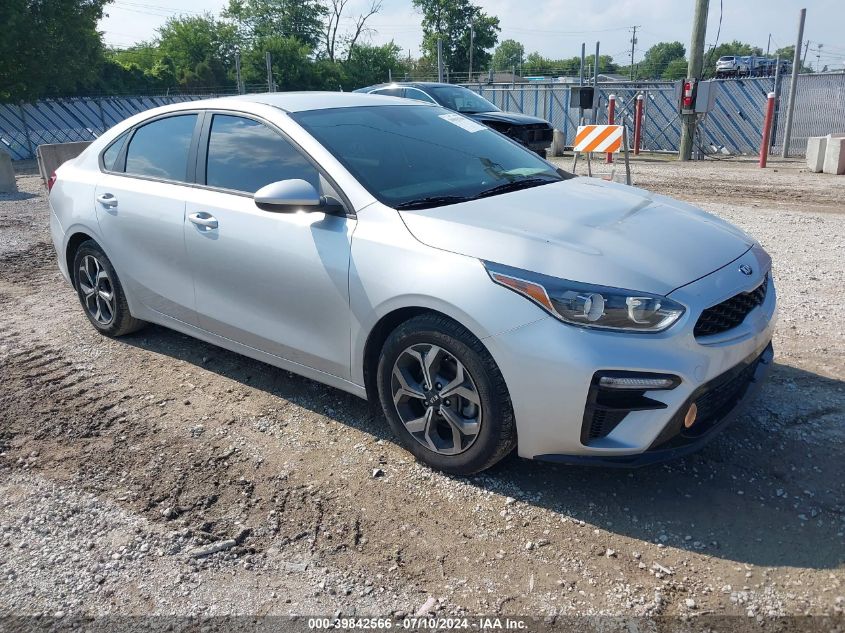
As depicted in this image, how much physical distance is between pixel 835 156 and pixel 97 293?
13.6 m

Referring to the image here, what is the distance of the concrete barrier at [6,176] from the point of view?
1401 centimetres

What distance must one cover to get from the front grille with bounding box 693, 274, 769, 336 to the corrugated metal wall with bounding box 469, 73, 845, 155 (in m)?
16.1

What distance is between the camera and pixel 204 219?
4023 mm

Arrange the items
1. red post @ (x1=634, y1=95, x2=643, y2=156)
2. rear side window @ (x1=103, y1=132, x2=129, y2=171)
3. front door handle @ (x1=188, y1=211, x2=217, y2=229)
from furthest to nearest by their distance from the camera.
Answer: red post @ (x1=634, y1=95, x2=643, y2=156) < rear side window @ (x1=103, y1=132, x2=129, y2=171) < front door handle @ (x1=188, y1=211, x2=217, y2=229)

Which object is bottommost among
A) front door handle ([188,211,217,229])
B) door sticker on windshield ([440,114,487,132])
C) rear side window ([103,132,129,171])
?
front door handle ([188,211,217,229])

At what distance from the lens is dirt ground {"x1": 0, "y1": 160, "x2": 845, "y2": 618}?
260 centimetres

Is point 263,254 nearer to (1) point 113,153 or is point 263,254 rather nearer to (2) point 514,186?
(2) point 514,186

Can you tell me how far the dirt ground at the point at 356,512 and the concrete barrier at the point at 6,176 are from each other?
11.4 m

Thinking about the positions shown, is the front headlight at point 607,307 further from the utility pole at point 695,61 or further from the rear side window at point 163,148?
the utility pole at point 695,61

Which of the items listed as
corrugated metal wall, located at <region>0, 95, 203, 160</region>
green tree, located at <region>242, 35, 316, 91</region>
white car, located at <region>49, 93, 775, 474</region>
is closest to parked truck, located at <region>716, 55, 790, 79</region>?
green tree, located at <region>242, 35, 316, 91</region>

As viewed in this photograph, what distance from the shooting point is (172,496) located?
10.7 ft

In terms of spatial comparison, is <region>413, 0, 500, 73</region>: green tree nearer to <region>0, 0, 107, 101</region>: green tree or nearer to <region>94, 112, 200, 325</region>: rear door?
<region>0, 0, 107, 101</region>: green tree

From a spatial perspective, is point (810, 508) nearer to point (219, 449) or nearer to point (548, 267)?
point (548, 267)

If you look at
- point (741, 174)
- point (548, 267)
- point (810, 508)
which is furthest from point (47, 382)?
point (741, 174)
